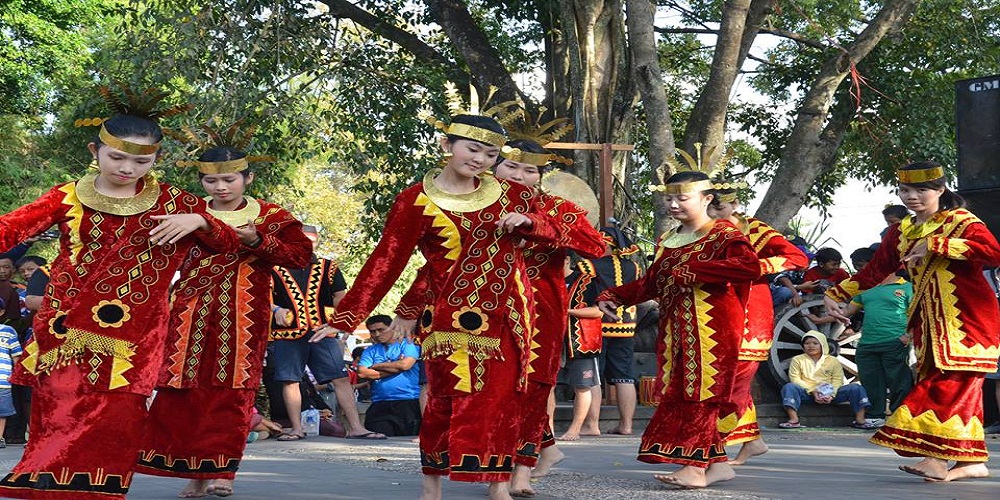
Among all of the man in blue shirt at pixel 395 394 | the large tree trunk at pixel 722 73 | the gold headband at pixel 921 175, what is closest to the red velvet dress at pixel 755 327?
the gold headband at pixel 921 175

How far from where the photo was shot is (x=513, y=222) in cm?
559

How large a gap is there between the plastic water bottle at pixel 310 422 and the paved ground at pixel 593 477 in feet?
3.51

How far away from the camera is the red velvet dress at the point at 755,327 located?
7477 millimetres

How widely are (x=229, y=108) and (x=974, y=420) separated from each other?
9555mm

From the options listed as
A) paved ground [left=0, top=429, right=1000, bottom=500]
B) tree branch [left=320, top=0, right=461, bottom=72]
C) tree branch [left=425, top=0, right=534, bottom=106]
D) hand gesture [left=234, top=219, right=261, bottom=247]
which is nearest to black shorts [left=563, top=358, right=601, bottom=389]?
paved ground [left=0, top=429, right=1000, bottom=500]

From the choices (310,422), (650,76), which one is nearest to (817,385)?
(650,76)

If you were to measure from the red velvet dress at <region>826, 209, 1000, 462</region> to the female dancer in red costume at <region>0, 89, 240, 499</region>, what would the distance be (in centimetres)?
383

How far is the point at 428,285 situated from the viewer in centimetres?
591

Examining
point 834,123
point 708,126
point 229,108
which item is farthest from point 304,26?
point 834,123

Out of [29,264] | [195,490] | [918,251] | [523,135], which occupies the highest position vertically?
[523,135]

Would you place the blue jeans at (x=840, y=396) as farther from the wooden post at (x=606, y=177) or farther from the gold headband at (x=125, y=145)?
the gold headband at (x=125, y=145)

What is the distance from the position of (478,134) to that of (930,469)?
3.15 metres

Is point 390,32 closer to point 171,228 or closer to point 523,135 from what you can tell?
point 523,135

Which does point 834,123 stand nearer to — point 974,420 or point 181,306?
point 974,420
